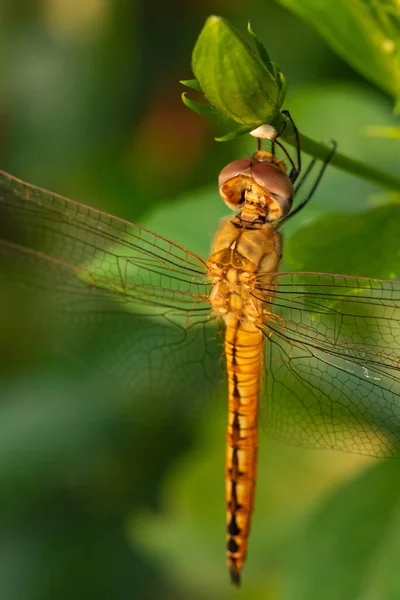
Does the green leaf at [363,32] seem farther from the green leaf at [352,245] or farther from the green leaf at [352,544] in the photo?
the green leaf at [352,544]

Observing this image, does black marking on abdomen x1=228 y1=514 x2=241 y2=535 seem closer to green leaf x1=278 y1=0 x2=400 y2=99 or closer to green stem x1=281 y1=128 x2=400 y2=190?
green stem x1=281 y1=128 x2=400 y2=190

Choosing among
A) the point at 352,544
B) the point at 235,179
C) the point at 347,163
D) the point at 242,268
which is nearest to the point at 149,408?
the point at 352,544

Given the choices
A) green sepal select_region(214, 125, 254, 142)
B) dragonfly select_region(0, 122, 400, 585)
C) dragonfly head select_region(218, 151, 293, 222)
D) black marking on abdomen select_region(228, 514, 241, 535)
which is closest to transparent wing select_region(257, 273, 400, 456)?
dragonfly select_region(0, 122, 400, 585)

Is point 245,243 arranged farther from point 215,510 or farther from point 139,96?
point 139,96

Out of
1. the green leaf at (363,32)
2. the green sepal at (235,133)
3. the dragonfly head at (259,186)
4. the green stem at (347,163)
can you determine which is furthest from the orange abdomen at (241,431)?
the green sepal at (235,133)

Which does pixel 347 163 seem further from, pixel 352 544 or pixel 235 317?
pixel 352 544

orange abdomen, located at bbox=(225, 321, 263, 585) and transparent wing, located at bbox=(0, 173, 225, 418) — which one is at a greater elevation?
transparent wing, located at bbox=(0, 173, 225, 418)
